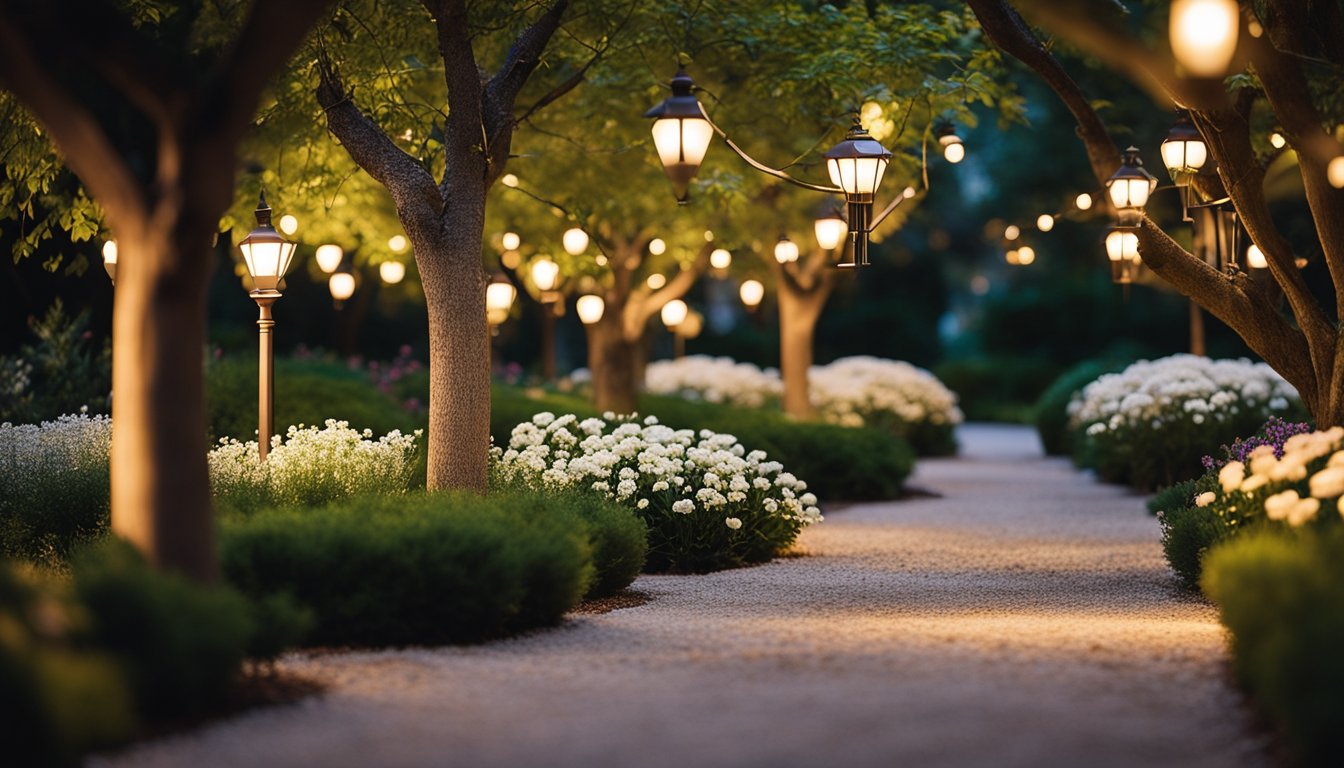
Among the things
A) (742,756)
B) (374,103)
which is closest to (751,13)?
(374,103)

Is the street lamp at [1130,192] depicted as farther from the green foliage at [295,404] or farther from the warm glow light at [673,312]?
the warm glow light at [673,312]

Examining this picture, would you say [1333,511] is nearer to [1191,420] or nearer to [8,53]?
[8,53]

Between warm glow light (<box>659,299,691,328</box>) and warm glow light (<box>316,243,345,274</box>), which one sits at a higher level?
warm glow light (<box>316,243,345,274</box>)

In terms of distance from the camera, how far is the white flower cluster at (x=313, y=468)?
400 inches

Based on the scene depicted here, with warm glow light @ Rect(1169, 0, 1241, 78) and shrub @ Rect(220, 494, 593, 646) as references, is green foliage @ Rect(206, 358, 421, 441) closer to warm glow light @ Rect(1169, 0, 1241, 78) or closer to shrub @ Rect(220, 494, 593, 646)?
shrub @ Rect(220, 494, 593, 646)

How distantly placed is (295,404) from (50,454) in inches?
206

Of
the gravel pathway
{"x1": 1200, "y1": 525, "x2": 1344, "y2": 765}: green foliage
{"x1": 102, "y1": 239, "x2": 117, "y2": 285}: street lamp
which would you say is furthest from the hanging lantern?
{"x1": 102, "y1": 239, "x2": 117, "y2": 285}: street lamp

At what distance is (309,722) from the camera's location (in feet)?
20.1

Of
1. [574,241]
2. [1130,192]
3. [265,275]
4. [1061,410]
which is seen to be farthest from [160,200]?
[1061,410]

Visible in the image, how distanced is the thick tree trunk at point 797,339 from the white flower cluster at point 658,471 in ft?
33.6

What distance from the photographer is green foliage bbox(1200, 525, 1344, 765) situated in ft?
16.9

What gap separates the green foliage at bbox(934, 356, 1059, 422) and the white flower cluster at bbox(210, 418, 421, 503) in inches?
1232

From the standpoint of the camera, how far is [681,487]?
12.1 meters

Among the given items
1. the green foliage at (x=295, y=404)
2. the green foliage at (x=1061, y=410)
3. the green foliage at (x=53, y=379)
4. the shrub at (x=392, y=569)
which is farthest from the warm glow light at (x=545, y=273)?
the green foliage at (x=1061, y=410)
